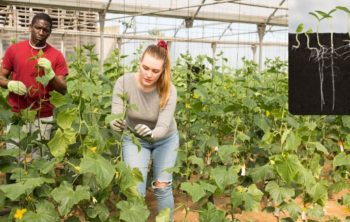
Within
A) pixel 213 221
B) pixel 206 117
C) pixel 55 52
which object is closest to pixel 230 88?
pixel 206 117

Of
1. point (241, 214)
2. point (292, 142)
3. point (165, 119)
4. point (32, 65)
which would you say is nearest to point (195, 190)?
point (165, 119)

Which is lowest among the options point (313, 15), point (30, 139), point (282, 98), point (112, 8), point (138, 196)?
point (138, 196)

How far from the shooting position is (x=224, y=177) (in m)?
2.20

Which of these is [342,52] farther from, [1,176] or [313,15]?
[1,176]

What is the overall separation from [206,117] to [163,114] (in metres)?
0.86

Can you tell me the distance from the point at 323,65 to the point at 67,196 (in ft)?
3.89

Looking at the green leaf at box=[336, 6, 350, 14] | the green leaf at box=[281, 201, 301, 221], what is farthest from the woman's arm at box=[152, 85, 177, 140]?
the green leaf at box=[336, 6, 350, 14]

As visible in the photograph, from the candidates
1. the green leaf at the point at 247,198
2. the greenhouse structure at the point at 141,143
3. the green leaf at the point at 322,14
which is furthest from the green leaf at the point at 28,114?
the green leaf at the point at 322,14

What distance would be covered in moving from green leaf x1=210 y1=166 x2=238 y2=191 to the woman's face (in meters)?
0.57

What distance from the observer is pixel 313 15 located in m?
1.72

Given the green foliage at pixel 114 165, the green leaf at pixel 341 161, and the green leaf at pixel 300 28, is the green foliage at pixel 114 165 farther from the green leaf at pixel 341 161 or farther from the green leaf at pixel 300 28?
the green leaf at pixel 300 28

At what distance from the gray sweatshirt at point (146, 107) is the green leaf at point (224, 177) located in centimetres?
34

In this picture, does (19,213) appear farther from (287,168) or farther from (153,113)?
(287,168)

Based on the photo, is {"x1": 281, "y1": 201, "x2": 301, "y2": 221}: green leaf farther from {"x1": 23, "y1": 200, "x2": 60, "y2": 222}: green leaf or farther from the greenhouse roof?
the greenhouse roof
